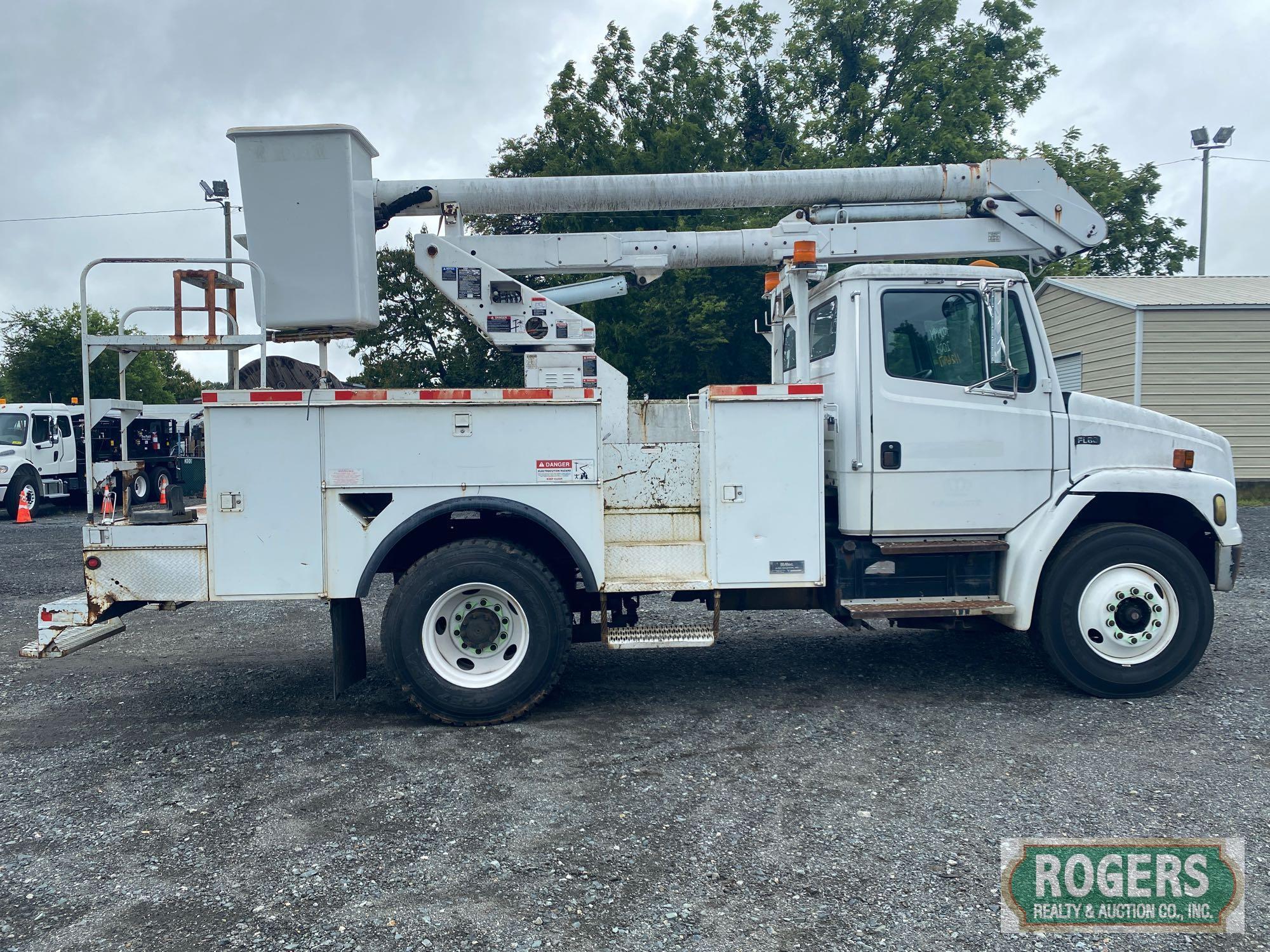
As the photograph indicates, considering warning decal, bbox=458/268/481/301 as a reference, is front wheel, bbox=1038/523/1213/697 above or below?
Answer: below

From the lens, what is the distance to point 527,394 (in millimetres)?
5434

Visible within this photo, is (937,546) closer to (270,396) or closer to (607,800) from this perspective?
(607,800)

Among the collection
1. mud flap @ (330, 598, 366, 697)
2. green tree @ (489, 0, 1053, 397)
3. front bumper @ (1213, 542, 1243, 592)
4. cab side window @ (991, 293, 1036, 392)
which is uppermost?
green tree @ (489, 0, 1053, 397)

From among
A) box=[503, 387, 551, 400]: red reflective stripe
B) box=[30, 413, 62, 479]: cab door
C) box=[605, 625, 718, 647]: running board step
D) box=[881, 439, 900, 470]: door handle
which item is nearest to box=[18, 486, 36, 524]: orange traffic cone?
box=[30, 413, 62, 479]: cab door

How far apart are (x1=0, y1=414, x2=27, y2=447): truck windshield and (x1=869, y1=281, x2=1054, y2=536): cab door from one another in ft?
59.6

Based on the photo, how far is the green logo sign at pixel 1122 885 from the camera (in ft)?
11.2

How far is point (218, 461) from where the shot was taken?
A: 5.35 meters

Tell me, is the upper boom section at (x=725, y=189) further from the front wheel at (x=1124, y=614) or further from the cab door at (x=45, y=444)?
the cab door at (x=45, y=444)

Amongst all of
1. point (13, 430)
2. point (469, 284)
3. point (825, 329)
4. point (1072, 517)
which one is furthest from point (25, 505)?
point (1072, 517)

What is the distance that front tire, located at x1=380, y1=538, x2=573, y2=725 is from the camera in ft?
17.8

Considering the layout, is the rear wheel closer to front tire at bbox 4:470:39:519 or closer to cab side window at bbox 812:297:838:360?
cab side window at bbox 812:297:838:360

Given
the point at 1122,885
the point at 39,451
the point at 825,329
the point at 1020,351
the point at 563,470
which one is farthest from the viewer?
the point at 39,451

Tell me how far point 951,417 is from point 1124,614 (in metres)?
1.64

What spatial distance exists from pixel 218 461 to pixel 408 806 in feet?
7.48
